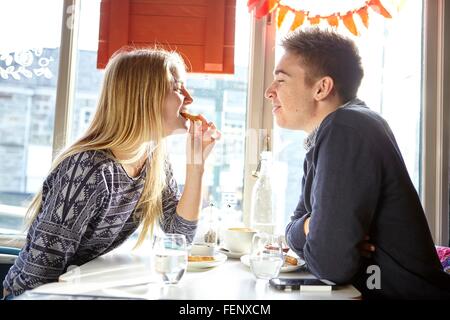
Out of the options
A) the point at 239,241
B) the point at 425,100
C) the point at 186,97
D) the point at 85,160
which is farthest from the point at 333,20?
the point at 85,160

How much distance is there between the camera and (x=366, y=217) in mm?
697

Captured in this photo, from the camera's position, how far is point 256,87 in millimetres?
1558

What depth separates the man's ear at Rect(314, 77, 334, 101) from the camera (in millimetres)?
929

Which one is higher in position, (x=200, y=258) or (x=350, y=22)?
(x=350, y=22)

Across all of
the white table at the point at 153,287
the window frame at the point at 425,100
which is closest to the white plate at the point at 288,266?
the white table at the point at 153,287

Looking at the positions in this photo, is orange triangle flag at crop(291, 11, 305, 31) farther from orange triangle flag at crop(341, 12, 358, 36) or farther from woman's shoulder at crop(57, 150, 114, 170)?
woman's shoulder at crop(57, 150, 114, 170)

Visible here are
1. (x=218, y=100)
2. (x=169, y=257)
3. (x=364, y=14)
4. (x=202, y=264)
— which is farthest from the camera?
(x=218, y=100)

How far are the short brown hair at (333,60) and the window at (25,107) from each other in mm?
1052

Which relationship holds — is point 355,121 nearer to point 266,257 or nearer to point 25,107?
point 266,257

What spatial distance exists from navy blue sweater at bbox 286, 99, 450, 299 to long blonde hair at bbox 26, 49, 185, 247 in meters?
0.45

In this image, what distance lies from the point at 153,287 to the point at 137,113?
48 centimetres

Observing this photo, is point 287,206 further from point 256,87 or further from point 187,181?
point 187,181

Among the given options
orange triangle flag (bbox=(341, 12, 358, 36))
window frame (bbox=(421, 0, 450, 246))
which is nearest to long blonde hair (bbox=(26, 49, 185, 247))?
orange triangle flag (bbox=(341, 12, 358, 36))
